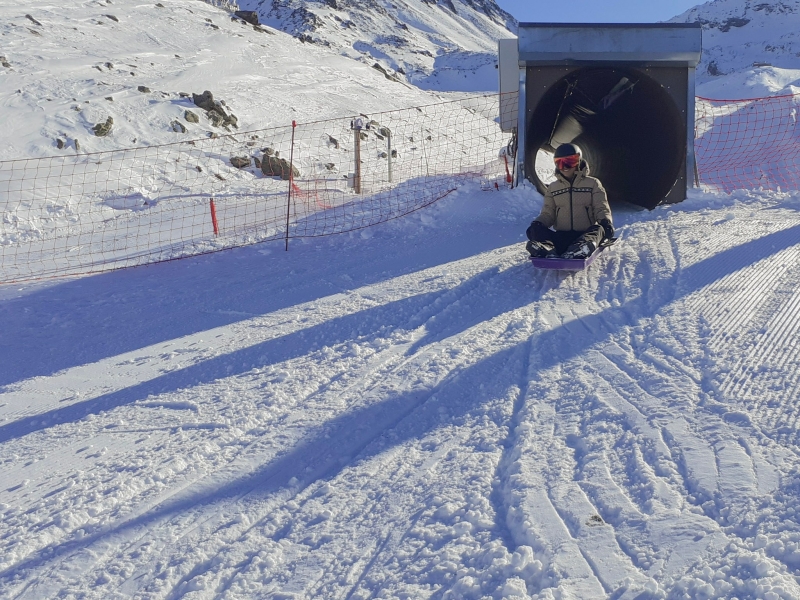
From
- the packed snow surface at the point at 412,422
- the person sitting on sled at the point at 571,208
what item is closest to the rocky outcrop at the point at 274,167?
the packed snow surface at the point at 412,422

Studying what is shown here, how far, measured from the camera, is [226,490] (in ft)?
11.5

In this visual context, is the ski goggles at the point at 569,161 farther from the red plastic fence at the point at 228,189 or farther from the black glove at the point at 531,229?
the red plastic fence at the point at 228,189

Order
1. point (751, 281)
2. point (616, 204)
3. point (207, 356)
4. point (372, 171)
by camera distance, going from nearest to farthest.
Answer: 1. point (207, 356)
2. point (751, 281)
3. point (616, 204)
4. point (372, 171)

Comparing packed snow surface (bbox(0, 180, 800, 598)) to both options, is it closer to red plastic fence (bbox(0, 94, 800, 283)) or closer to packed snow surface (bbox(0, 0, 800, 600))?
packed snow surface (bbox(0, 0, 800, 600))

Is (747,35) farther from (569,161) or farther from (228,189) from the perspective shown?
(569,161)

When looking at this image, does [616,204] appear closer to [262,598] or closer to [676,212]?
[676,212]

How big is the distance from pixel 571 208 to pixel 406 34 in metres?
76.5

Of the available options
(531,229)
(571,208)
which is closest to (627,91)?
(571,208)

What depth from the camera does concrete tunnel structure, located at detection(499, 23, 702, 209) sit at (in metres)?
9.47

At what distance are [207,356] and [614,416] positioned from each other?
3143 millimetres

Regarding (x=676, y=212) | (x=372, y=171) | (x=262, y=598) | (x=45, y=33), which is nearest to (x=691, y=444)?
(x=262, y=598)

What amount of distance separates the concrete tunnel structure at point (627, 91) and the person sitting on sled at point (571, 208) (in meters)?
2.85

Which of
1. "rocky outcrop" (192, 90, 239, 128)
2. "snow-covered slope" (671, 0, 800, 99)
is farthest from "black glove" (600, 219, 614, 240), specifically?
"snow-covered slope" (671, 0, 800, 99)

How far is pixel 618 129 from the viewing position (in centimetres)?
1112
